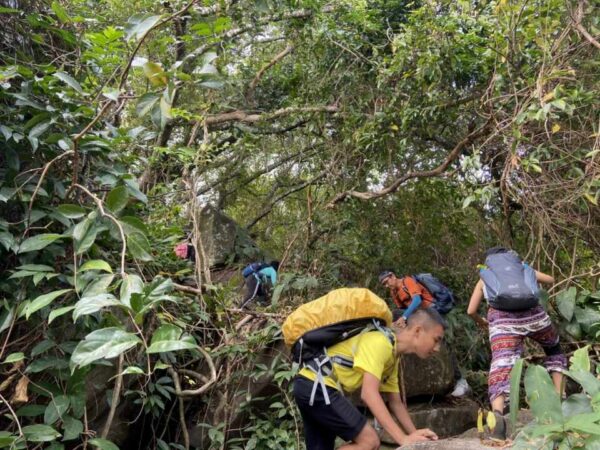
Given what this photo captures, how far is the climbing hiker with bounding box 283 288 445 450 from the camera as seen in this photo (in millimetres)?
2809

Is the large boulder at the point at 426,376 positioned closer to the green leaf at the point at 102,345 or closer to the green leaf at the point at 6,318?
the green leaf at the point at 6,318

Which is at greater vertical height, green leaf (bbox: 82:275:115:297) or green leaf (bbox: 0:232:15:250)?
green leaf (bbox: 82:275:115:297)

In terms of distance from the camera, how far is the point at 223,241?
27.7 ft

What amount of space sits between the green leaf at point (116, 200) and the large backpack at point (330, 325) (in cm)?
120

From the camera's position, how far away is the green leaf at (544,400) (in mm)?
1341

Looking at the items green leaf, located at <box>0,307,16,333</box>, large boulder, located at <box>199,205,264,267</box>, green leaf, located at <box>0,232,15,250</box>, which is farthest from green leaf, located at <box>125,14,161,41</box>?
large boulder, located at <box>199,205,264,267</box>

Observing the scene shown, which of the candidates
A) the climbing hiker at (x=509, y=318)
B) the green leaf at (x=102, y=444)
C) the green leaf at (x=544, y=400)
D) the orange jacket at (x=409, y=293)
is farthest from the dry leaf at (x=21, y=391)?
the orange jacket at (x=409, y=293)

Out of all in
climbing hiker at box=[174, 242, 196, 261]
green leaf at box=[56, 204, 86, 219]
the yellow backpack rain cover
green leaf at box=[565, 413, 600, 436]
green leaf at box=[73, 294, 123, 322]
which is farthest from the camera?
climbing hiker at box=[174, 242, 196, 261]

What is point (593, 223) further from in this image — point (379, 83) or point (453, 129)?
point (379, 83)

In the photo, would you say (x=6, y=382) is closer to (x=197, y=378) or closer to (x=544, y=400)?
(x=197, y=378)

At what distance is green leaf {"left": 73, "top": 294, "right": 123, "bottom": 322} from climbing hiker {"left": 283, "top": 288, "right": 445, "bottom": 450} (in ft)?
4.50

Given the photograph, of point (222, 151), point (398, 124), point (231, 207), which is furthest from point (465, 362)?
point (231, 207)

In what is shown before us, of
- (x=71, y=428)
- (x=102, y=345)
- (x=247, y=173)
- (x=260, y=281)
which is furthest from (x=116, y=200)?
(x=247, y=173)

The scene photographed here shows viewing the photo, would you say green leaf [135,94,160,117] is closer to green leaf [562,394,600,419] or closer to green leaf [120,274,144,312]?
green leaf [120,274,144,312]
